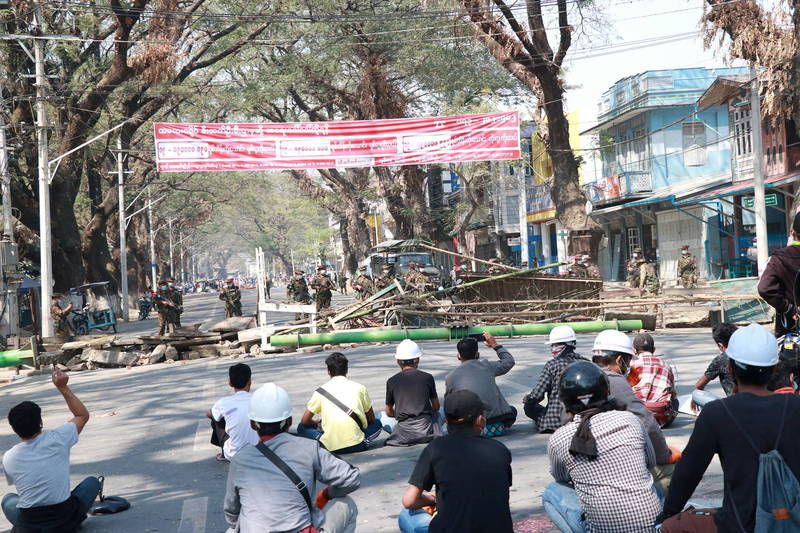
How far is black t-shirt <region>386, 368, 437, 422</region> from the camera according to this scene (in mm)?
8344

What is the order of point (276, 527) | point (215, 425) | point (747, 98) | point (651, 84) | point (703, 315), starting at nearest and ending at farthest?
point (276, 527), point (215, 425), point (703, 315), point (747, 98), point (651, 84)

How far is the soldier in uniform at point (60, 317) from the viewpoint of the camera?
80.6 feet

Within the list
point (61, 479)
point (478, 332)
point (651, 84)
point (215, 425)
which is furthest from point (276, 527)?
point (651, 84)

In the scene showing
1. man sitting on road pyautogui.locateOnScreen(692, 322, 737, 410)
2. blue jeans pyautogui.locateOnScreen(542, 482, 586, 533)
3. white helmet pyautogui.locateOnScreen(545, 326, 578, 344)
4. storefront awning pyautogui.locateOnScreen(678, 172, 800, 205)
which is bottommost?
blue jeans pyautogui.locateOnScreen(542, 482, 586, 533)

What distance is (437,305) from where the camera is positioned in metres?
20.1

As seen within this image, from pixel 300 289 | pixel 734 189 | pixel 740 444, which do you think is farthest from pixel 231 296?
pixel 740 444

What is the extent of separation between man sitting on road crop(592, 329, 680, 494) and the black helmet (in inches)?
15.9

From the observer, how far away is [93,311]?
106 ft

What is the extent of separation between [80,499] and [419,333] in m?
10.7

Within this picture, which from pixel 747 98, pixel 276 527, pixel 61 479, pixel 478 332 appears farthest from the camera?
pixel 747 98

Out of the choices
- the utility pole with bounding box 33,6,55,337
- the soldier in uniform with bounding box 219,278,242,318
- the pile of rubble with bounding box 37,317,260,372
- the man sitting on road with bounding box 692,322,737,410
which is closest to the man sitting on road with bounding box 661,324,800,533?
the man sitting on road with bounding box 692,322,737,410

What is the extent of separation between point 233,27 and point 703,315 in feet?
57.9

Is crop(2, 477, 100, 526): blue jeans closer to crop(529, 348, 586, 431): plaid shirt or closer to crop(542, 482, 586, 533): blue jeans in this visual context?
crop(542, 482, 586, 533): blue jeans

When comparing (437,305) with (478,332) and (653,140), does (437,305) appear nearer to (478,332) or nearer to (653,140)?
(478,332)
